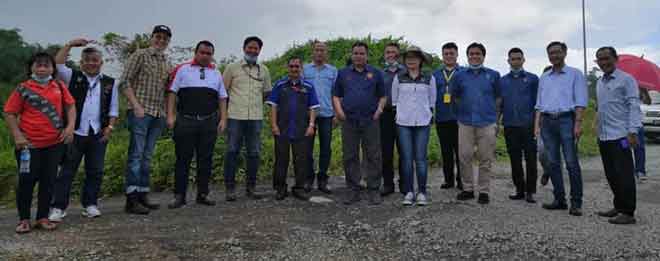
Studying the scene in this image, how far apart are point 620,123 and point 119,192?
6615 mm

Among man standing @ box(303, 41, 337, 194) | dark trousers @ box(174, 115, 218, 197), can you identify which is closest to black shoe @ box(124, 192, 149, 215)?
dark trousers @ box(174, 115, 218, 197)

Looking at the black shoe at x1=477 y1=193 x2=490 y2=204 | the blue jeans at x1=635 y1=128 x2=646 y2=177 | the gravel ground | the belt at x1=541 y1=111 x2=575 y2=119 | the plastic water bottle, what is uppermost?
the belt at x1=541 y1=111 x2=575 y2=119

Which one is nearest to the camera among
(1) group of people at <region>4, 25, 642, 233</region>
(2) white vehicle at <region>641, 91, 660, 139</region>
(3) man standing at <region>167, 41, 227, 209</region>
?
(1) group of people at <region>4, 25, 642, 233</region>

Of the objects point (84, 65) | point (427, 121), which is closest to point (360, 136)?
Result: point (427, 121)

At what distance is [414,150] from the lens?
5516 mm

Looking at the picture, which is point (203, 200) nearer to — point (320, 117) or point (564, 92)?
point (320, 117)

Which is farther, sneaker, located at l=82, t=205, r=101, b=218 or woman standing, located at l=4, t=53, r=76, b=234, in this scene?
sneaker, located at l=82, t=205, r=101, b=218

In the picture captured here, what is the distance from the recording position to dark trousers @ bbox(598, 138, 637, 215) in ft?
15.5

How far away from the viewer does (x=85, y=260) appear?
3607 millimetres

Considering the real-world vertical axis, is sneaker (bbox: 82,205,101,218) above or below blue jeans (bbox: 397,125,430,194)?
below

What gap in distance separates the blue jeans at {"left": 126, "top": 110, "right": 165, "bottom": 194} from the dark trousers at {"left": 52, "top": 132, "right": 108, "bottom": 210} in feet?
0.97

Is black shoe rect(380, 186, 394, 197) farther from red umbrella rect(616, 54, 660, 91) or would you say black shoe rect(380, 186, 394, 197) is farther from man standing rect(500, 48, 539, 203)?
red umbrella rect(616, 54, 660, 91)

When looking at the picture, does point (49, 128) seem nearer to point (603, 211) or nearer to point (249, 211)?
point (249, 211)

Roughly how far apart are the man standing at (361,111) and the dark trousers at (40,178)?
2.97 meters
